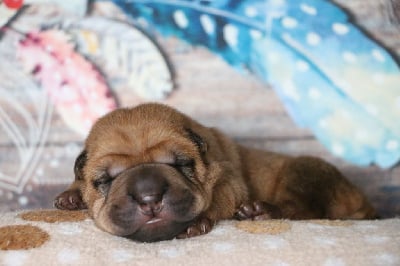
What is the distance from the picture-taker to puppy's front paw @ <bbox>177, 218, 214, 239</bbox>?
11.3 ft

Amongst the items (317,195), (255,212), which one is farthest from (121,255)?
(317,195)

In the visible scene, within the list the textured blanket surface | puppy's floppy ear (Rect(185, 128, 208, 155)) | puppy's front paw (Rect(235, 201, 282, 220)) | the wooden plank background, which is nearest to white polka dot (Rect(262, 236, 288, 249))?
the textured blanket surface

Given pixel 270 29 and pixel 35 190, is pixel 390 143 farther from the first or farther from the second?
pixel 35 190

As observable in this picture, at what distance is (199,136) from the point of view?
4004 mm

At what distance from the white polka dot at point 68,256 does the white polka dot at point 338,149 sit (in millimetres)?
2838

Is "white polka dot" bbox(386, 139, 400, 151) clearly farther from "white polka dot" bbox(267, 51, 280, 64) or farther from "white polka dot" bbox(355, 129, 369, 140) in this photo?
"white polka dot" bbox(267, 51, 280, 64)

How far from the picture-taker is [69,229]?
3.48m

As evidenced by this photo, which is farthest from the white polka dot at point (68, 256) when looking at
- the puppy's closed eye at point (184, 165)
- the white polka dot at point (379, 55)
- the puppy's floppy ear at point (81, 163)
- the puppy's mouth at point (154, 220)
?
the white polka dot at point (379, 55)

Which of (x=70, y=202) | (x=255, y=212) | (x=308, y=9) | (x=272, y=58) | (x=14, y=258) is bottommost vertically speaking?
(x=70, y=202)

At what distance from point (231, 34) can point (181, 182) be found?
7.04 ft

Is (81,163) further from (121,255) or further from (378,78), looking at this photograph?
(378,78)

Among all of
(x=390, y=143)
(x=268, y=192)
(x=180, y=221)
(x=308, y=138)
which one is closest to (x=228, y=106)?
(x=308, y=138)

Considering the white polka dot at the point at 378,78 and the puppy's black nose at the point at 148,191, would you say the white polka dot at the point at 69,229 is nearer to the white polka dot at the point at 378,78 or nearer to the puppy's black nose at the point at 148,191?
the puppy's black nose at the point at 148,191

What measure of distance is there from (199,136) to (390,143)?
80.7 inches
